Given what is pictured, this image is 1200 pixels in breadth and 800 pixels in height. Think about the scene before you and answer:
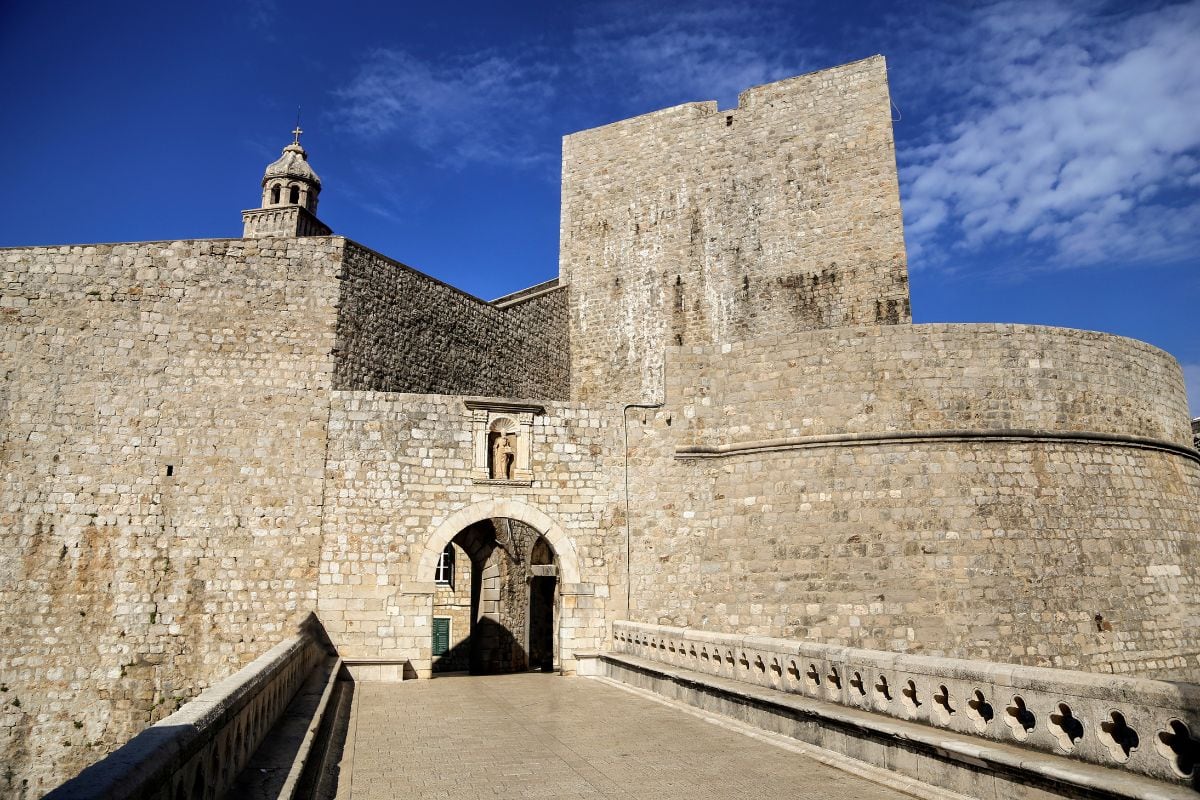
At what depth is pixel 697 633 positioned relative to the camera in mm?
9031

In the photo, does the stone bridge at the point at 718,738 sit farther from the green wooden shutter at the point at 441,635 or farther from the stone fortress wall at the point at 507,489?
the green wooden shutter at the point at 441,635

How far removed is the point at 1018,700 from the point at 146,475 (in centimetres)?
1204

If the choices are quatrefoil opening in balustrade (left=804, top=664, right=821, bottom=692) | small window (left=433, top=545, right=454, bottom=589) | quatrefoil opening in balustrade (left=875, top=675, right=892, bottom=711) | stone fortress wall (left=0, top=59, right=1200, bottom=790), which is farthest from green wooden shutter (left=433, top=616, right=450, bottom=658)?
quatrefoil opening in balustrade (left=875, top=675, right=892, bottom=711)

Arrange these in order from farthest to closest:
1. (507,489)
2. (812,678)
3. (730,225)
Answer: (730,225), (507,489), (812,678)

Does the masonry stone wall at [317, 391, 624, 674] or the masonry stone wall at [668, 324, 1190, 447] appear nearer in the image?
the masonry stone wall at [668, 324, 1190, 447]

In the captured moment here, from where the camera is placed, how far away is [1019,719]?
4602 mm

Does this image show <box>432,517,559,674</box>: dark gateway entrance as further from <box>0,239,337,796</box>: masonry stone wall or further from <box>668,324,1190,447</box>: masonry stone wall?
<box>668,324,1190,447</box>: masonry stone wall

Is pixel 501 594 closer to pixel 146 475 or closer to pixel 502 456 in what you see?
pixel 502 456

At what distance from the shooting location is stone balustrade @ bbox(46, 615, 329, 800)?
250 centimetres

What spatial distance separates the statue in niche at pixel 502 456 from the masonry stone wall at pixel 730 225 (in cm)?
681

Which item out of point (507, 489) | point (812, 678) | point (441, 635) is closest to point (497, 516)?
point (507, 489)

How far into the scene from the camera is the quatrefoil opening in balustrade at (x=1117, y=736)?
12.7 ft

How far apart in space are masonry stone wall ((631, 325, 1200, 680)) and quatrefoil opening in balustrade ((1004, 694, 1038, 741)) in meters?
6.20

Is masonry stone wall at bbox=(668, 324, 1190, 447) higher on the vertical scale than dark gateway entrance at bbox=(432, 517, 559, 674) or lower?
higher
